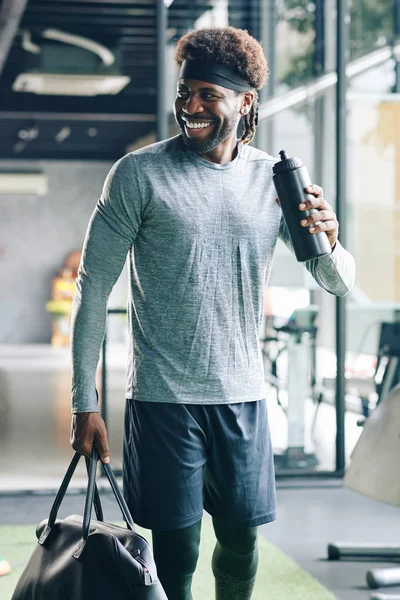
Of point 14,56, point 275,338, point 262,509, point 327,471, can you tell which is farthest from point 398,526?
point 14,56

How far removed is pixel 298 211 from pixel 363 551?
2.13 m

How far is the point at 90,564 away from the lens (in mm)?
1731

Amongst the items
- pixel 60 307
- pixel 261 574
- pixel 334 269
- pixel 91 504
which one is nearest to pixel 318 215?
pixel 334 269

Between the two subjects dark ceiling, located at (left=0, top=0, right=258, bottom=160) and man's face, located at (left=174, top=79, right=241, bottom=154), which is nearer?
man's face, located at (left=174, top=79, right=241, bottom=154)

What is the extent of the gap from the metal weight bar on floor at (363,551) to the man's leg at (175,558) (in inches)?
69.0

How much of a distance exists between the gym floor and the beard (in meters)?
1.88

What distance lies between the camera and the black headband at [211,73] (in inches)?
78.0

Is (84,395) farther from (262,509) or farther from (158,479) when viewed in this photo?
(262,509)

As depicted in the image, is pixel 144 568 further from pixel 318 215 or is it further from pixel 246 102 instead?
pixel 246 102

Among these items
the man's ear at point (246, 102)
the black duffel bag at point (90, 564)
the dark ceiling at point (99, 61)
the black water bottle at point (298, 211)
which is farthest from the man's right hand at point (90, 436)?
the dark ceiling at point (99, 61)

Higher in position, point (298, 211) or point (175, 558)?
point (298, 211)

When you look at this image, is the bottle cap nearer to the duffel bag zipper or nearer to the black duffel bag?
the black duffel bag

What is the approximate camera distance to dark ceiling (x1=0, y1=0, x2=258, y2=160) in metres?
6.50

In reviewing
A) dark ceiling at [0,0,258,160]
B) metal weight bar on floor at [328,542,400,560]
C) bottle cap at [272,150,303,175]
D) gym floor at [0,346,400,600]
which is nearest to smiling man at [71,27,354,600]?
bottle cap at [272,150,303,175]
